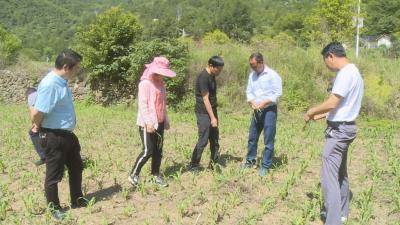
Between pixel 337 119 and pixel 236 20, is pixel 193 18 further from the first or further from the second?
pixel 337 119

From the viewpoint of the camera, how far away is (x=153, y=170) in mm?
5684

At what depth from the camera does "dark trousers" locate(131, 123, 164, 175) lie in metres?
5.30

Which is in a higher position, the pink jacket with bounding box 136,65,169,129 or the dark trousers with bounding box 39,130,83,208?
the pink jacket with bounding box 136,65,169,129

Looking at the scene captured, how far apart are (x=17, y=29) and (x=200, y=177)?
10650 centimetres

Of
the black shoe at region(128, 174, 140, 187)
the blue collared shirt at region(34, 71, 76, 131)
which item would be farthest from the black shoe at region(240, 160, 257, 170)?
the blue collared shirt at region(34, 71, 76, 131)

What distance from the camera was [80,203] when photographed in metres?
5.00

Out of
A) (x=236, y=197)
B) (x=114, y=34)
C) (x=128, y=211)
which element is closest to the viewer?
(x=128, y=211)

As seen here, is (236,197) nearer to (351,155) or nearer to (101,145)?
(351,155)

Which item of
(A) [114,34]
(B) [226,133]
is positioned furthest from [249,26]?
(B) [226,133]

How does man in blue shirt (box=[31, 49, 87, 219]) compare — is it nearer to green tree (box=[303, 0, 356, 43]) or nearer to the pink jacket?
the pink jacket

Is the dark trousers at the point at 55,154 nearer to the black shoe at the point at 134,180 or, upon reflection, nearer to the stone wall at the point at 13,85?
the black shoe at the point at 134,180

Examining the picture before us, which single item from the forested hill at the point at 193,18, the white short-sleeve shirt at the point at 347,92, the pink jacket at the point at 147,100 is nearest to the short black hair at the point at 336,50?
the white short-sleeve shirt at the point at 347,92

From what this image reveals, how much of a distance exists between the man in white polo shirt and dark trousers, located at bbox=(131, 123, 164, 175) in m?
2.03

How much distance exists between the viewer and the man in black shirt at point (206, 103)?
19.3ft
